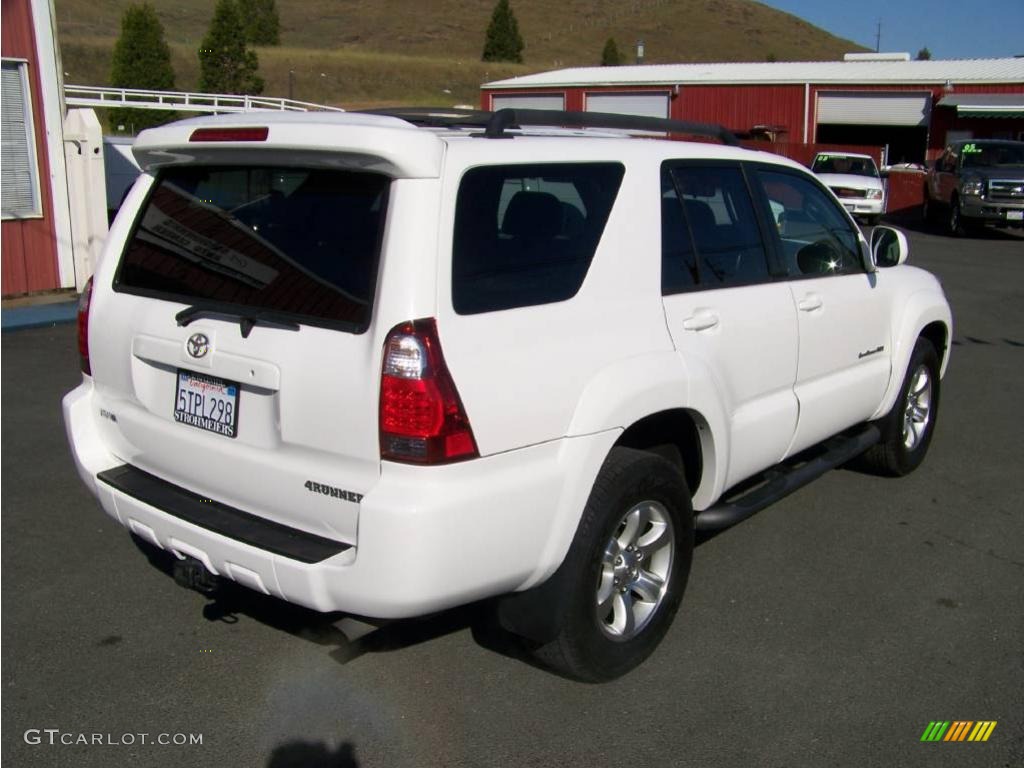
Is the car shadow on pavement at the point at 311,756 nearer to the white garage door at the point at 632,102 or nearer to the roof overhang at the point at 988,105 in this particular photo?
the roof overhang at the point at 988,105

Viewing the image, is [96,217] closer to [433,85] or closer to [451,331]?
[451,331]

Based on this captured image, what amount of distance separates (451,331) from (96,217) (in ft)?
32.8

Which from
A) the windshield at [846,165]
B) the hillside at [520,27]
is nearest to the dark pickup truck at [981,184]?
the windshield at [846,165]

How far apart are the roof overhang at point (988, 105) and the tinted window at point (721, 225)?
32254 millimetres

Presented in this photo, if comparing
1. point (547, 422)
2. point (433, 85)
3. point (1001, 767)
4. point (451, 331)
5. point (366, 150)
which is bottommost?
point (1001, 767)

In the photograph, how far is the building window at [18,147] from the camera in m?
10.8

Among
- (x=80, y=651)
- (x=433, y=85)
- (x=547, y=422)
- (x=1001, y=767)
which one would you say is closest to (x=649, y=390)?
(x=547, y=422)

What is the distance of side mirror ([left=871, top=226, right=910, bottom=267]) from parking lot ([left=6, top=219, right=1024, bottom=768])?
4.38ft

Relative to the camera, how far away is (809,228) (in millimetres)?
5020

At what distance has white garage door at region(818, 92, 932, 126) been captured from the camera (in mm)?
36031

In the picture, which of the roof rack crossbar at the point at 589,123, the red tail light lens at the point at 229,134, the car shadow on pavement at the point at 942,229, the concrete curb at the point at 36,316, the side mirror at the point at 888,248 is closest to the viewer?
the red tail light lens at the point at 229,134

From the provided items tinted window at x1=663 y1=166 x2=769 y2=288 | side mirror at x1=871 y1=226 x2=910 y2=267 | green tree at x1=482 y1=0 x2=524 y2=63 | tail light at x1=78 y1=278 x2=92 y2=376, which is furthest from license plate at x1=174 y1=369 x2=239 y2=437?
green tree at x1=482 y1=0 x2=524 y2=63

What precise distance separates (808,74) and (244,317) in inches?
1554

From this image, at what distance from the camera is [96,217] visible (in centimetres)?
1173
